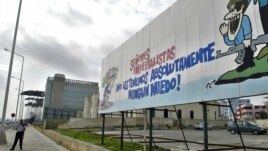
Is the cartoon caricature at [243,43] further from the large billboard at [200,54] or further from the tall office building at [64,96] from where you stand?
the tall office building at [64,96]

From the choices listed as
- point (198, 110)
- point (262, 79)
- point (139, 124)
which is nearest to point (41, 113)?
point (198, 110)

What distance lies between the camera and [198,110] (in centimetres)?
7019

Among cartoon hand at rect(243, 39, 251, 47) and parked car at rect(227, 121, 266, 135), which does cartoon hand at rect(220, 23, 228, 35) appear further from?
parked car at rect(227, 121, 266, 135)

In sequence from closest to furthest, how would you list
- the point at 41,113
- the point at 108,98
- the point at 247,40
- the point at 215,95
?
the point at 247,40 < the point at 215,95 < the point at 108,98 < the point at 41,113

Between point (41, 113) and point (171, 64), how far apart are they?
475 feet

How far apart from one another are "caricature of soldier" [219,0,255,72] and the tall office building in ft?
440

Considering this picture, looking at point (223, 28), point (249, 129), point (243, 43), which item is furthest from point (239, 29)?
point (249, 129)

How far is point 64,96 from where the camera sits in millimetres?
145750

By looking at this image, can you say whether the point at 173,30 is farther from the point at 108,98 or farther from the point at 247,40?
the point at 108,98

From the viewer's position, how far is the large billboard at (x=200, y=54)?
194 inches

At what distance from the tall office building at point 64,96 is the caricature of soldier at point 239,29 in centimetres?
13418

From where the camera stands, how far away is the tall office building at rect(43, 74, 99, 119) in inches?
5502

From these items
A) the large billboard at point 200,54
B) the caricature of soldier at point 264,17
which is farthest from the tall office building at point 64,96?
the caricature of soldier at point 264,17

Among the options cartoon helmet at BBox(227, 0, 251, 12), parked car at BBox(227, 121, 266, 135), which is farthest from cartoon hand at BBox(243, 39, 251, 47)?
parked car at BBox(227, 121, 266, 135)
